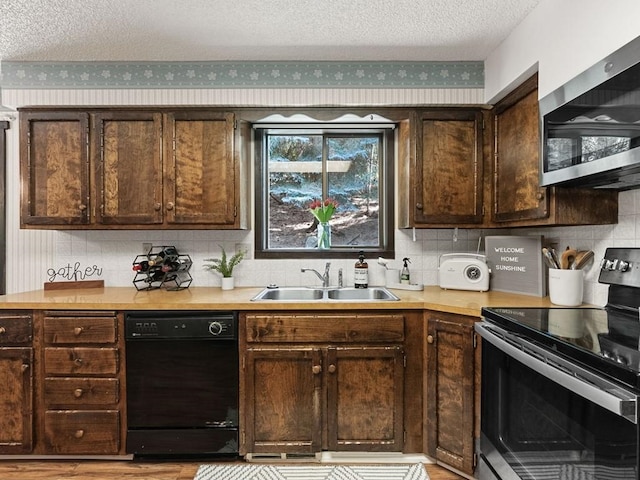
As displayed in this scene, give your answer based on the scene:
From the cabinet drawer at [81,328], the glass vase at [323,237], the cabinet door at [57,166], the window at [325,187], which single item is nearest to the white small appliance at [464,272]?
the window at [325,187]

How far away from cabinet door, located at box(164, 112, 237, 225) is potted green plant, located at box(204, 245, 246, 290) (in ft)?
1.04

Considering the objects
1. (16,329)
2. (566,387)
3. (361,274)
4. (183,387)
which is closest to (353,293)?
(361,274)

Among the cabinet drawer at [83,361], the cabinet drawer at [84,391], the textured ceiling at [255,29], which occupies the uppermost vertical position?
the textured ceiling at [255,29]

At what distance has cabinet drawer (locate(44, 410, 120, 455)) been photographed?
81.2 inches

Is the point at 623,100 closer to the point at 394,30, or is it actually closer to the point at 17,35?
the point at 394,30

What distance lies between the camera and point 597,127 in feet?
4.57

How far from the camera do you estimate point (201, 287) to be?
2680 mm

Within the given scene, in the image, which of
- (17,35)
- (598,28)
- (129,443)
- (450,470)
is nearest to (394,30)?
(598,28)

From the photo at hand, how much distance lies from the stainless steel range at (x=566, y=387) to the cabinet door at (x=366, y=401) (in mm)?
536

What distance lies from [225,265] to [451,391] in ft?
5.08

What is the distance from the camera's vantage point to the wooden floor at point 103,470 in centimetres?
200

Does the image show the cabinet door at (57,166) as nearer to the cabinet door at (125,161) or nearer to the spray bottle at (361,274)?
the cabinet door at (125,161)

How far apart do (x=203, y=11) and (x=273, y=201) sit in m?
1.26

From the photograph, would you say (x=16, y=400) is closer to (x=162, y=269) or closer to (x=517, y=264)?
(x=162, y=269)
